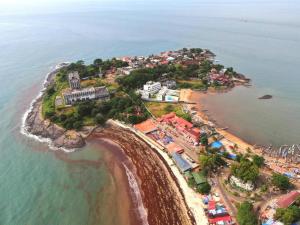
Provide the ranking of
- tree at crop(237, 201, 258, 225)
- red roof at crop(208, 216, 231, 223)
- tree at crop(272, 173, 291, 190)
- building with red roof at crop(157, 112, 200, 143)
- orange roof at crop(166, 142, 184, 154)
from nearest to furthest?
tree at crop(237, 201, 258, 225) → red roof at crop(208, 216, 231, 223) → tree at crop(272, 173, 291, 190) → orange roof at crop(166, 142, 184, 154) → building with red roof at crop(157, 112, 200, 143)

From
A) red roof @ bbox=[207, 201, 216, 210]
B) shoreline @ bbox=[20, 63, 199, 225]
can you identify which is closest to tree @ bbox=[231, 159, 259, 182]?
red roof @ bbox=[207, 201, 216, 210]

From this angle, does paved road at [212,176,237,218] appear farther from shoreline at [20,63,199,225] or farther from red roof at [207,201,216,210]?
shoreline at [20,63,199,225]

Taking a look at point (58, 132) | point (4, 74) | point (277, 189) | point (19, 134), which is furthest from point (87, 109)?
point (4, 74)

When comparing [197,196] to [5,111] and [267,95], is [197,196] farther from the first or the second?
[5,111]

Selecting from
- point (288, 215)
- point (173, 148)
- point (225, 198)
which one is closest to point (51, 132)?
point (173, 148)

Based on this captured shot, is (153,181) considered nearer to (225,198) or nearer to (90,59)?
(225,198)

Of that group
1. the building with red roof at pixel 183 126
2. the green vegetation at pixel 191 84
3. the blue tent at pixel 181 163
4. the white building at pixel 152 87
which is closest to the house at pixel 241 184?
the blue tent at pixel 181 163

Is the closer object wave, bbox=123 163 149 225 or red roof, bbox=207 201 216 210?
red roof, bbox=207 201 216 210
